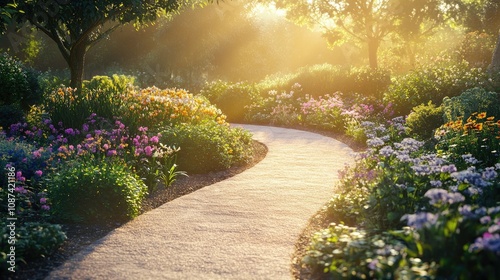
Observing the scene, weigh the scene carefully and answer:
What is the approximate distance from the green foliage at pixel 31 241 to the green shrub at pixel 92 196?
29.3 inches

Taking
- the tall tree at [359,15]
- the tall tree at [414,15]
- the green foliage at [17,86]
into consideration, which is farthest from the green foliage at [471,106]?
the tall tree at [414,15]

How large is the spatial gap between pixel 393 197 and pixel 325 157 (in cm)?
521

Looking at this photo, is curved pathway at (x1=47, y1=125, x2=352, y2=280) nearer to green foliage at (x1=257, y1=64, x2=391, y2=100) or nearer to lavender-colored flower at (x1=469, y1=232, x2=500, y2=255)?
lavender-colored flower at (x1=469, y1=232, x2=500, y2=255)

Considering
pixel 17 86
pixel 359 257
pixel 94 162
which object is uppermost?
pixel 17 86

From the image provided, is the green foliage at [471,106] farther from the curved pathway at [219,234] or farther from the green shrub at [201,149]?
the green shrub at [201,149]

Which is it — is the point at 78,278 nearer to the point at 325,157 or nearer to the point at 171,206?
the point at 171,206

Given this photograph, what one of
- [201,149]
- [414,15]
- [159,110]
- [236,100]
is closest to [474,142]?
[201,149]

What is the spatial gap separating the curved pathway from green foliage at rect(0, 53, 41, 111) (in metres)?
8.53

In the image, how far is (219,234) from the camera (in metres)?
5.64

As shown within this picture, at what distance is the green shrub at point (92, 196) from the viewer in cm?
611

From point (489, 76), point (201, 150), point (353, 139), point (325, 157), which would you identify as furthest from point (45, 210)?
point (489, 76)

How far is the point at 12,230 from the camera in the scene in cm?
493

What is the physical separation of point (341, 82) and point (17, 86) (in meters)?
12.2

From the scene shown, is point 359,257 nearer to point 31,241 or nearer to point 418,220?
point 418,220
